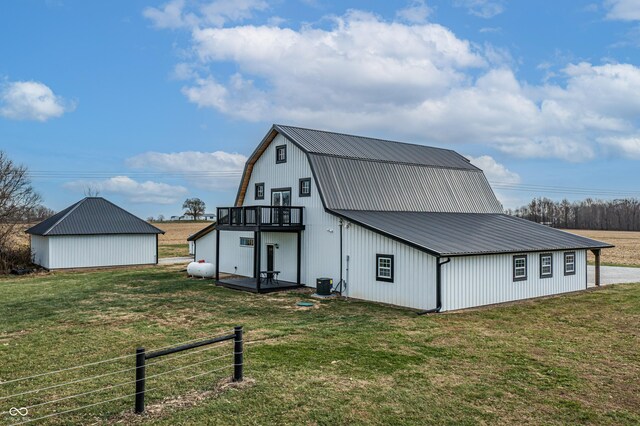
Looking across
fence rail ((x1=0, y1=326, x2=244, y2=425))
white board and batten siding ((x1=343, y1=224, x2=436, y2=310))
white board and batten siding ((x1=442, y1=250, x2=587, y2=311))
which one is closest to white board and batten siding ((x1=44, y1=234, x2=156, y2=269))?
white board and batten siding ((x1=343, y1=224, x2=436, y2=310))

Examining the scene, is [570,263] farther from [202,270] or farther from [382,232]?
[202,270]

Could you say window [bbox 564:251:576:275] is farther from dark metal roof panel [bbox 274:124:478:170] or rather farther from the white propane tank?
the white propane tank

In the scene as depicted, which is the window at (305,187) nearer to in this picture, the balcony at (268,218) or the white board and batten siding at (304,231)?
the white board and batten siding at (304,231)

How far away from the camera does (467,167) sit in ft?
92.3

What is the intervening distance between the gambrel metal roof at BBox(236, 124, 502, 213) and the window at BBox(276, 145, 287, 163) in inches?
29.4

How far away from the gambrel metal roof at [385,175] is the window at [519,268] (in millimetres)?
6438

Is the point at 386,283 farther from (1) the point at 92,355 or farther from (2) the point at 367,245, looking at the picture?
(1) the point at 92,355

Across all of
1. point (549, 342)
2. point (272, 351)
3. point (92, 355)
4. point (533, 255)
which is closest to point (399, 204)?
point (533, 255)

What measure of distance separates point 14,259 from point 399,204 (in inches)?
943

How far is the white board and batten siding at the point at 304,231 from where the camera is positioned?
19562 millimetres

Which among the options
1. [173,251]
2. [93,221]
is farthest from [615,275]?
[173,251]

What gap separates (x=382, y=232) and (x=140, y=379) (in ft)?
36.7

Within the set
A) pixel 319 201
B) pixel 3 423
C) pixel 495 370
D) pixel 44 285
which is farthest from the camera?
pixel 44 285

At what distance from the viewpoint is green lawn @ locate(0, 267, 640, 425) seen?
6.88 metres
